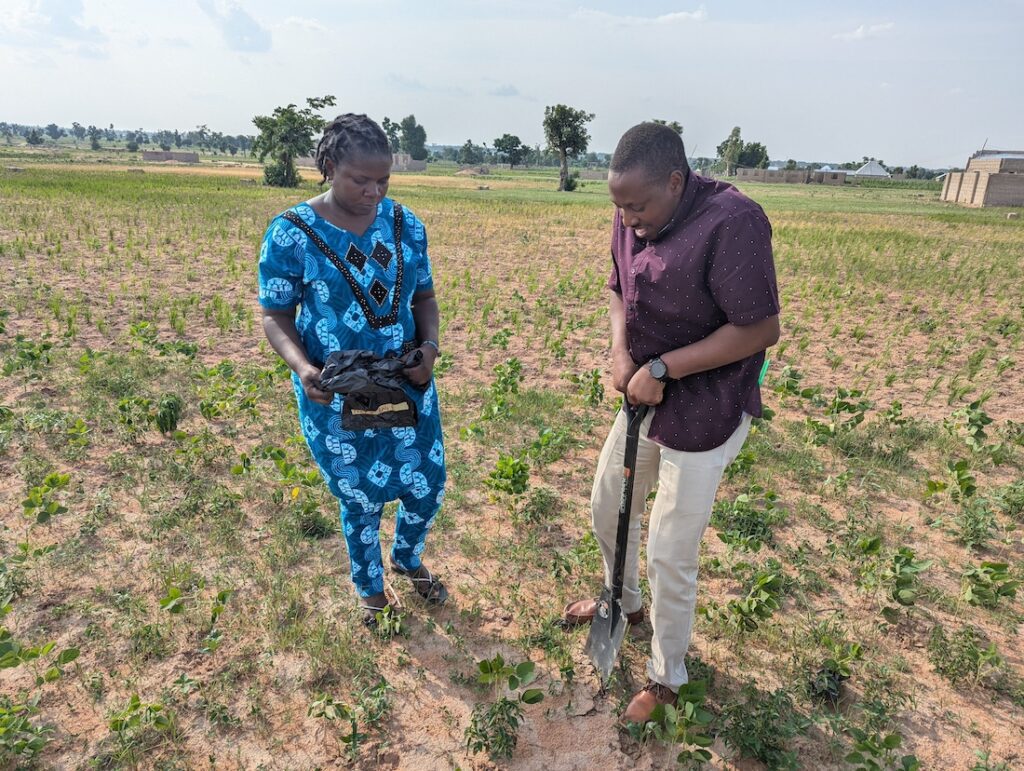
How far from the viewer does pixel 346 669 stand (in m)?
2.55

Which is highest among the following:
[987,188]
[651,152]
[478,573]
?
[987,188]

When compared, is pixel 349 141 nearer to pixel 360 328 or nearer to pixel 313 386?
pixel 360 328

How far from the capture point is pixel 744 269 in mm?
1794

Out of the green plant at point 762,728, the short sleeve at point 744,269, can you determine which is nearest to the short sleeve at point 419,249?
the short sleeve at point 744,269

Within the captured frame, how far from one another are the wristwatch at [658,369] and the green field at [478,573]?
1146 millimetres

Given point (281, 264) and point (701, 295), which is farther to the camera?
point (281, 264)

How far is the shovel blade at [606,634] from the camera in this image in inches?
97.0

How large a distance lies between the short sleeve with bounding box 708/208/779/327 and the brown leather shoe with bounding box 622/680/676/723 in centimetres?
140

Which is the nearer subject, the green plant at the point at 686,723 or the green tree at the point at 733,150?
the green plant at the point at 686,723

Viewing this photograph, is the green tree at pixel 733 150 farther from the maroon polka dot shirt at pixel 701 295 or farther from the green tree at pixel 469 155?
the maroon polka dot shirt at pixel 701 295

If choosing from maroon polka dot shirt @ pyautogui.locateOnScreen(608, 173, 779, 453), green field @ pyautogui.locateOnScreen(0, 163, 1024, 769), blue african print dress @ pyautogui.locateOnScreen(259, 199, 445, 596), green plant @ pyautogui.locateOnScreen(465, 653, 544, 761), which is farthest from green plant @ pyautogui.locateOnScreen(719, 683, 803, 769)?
blue african print dress @ pyautogui.locateOnScreen(259, 199, 445, 596)

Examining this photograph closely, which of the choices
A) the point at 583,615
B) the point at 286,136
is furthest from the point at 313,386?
the point at 286,136

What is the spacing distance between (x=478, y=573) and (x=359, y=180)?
2.02 m

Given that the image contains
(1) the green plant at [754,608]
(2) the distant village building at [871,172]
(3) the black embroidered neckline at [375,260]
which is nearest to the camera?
(3) the black embroidered neckline at [375,260]
